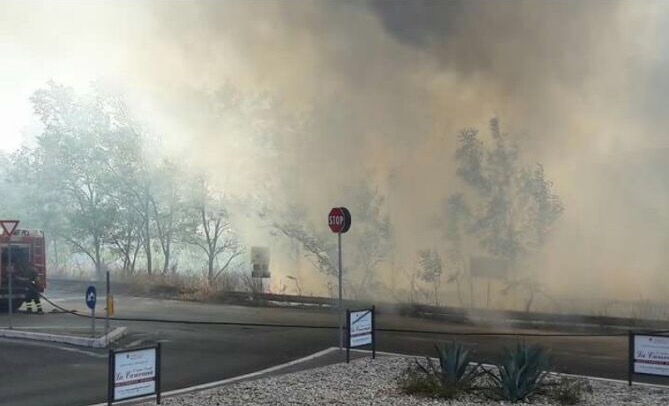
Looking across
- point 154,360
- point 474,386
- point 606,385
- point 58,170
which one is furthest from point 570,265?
point 58,170

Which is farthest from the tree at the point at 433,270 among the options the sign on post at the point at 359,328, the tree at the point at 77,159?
the tree at the point at 77,159

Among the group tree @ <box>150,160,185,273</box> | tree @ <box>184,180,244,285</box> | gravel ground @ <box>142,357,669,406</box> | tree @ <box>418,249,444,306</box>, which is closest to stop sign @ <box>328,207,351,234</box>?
gravel ground @ <box>142,357,669,406</box>

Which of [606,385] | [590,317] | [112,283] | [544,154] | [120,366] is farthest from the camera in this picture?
[112,283]

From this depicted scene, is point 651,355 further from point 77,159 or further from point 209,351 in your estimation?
point 77,159

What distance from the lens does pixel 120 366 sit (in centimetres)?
601

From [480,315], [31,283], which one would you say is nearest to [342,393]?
[480,315]

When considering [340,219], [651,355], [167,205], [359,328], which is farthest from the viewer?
A: [167,205]

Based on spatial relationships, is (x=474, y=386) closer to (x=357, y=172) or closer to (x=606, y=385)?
(x=606, y=385)

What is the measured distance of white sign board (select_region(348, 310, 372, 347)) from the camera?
8406 millimetres

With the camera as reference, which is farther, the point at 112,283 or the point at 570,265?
the point at 112,283

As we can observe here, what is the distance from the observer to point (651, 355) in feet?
23.1

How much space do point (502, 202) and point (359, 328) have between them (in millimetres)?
8425

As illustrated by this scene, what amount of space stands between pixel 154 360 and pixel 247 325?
6869mm

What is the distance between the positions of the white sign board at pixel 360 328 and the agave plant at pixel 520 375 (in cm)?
201
